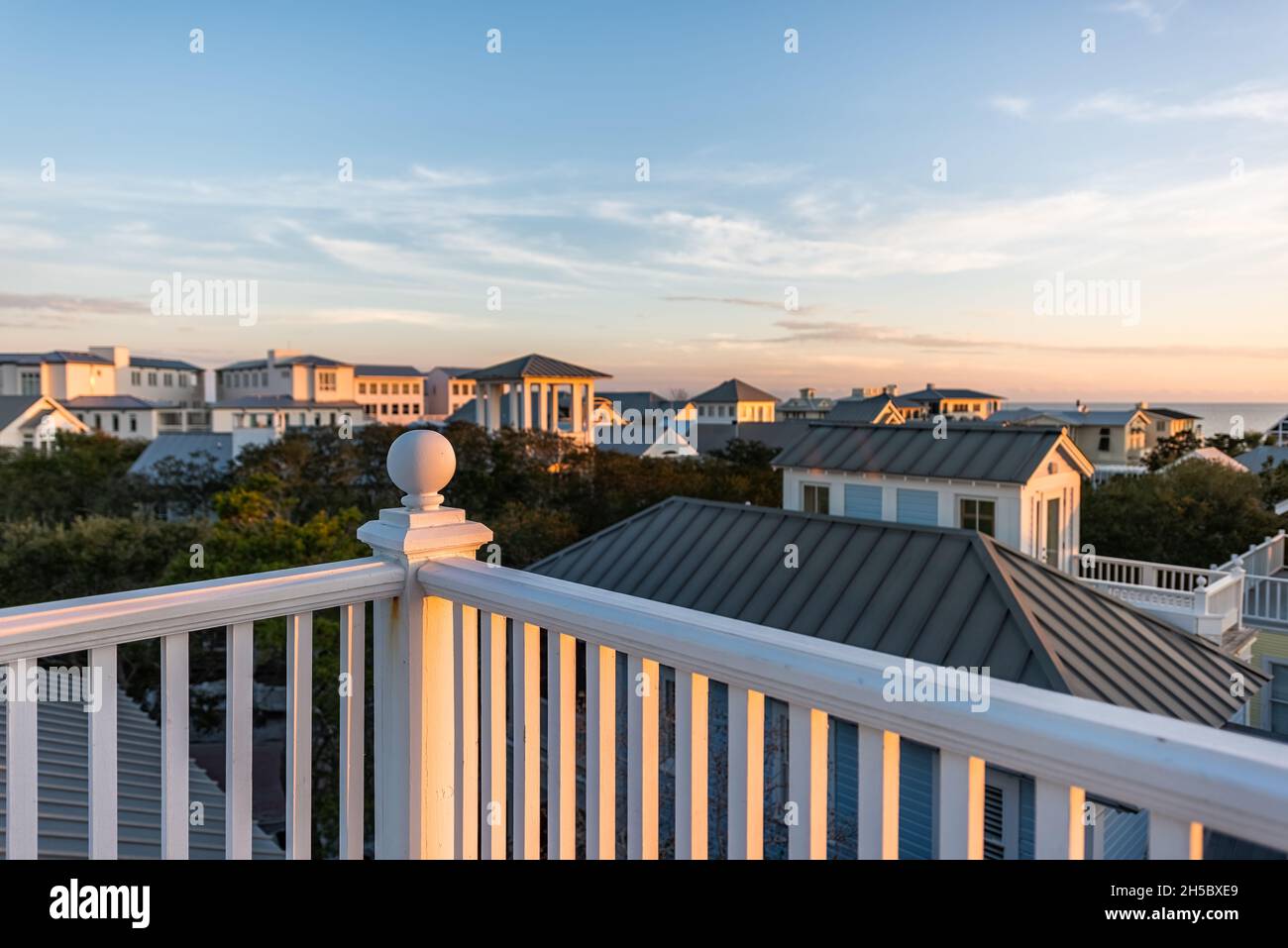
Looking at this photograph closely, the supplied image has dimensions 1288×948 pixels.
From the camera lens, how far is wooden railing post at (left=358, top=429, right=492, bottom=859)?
191 cm

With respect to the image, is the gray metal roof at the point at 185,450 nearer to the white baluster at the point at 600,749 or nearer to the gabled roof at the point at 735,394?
the white baluster at the point at 600,749

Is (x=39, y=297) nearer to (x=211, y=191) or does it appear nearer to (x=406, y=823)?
(x=211, y=191)

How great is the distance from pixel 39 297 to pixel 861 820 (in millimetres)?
34009

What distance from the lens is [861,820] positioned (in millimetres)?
1158

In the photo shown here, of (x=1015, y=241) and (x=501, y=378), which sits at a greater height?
(x=1015, y=241)

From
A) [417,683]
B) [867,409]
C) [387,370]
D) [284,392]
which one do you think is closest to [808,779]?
[417,683]

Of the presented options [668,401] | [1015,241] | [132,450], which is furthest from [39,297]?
[668,401]

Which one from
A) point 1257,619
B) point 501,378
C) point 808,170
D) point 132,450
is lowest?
point 1257,619

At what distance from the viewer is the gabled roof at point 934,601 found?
6.80 m

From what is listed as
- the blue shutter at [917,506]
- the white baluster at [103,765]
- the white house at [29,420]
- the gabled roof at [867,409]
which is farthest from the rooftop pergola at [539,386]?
the white baluster at [103,765]

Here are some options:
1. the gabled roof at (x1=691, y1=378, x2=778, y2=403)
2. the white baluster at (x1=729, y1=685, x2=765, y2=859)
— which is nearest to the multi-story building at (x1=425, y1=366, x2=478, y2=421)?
the gabled roof at (x1=691, y1=378, x2=778, y2=403)

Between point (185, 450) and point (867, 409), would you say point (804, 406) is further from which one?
point (185, 450)

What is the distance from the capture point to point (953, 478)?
13.3m

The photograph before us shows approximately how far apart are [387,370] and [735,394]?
30.4 metres
